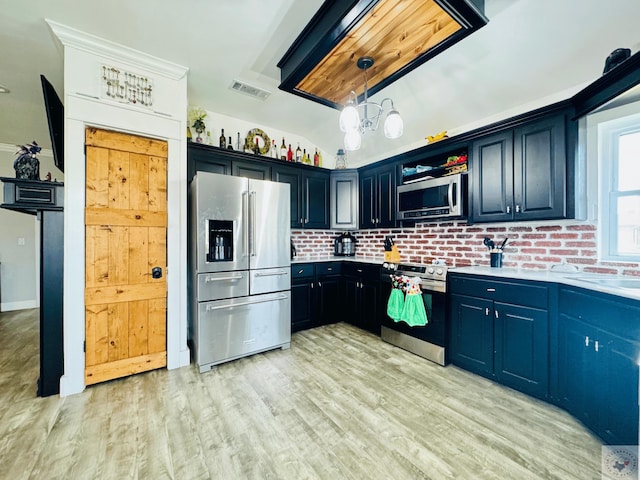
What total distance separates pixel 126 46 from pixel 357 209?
3.17 metres

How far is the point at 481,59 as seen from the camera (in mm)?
2361

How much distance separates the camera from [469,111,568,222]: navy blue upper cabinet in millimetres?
2234

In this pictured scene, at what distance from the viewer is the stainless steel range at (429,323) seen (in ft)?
8.78

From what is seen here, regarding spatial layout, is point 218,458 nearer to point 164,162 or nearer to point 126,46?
point 164,162

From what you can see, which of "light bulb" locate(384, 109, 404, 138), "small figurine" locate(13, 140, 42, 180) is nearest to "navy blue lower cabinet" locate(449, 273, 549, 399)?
"light bulb" locate(384, 109, 404, 138)

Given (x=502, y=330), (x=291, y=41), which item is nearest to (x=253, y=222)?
(x=291, y=41)

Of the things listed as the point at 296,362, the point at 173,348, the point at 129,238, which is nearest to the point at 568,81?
the point at 296,362

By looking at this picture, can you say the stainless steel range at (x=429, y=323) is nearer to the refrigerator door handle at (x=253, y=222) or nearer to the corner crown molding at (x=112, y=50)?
the refrigerator door handle at (x=253, y=222)

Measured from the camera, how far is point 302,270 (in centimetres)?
364

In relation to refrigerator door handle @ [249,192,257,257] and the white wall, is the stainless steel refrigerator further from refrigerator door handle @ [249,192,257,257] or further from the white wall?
the white wall

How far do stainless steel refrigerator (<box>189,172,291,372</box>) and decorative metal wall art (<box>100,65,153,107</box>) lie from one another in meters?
0.89

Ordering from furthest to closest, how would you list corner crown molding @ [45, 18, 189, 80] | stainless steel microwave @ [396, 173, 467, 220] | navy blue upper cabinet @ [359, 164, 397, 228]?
navy blue upper cabinet @ [359, 164, 397, 228]
stainless steel microwave @ [396, 173, 467, 220]
corner crown molding @ [45, 18, 189, 80]

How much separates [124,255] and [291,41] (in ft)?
8.11

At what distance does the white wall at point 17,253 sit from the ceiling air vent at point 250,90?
3926 mm
